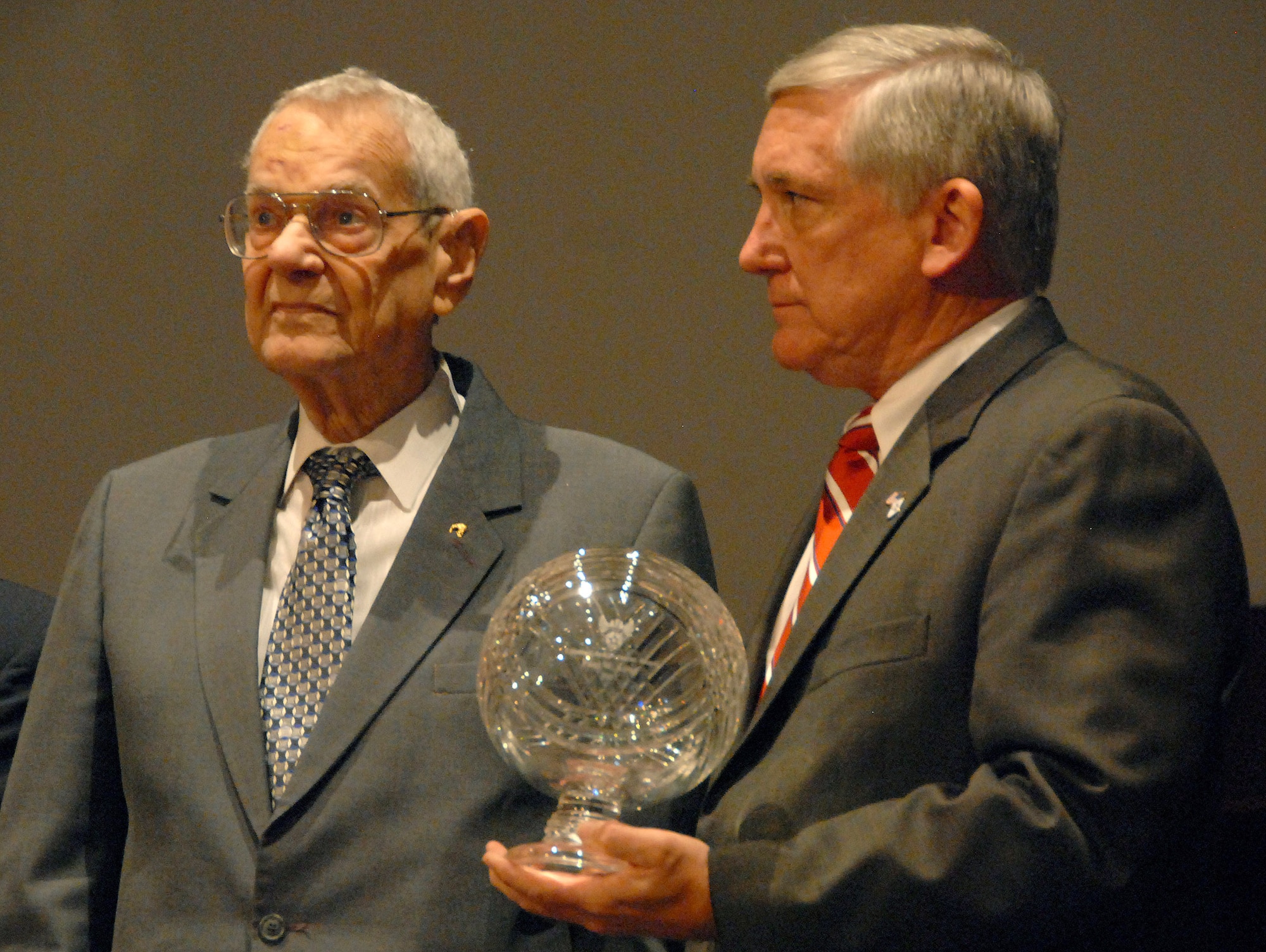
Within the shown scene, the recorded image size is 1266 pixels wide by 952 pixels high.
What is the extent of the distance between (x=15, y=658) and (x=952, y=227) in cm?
183

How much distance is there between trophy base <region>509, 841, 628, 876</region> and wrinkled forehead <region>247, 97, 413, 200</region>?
3.41ft

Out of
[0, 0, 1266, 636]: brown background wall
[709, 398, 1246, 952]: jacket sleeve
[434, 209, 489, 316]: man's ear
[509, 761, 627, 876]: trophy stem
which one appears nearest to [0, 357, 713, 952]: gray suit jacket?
[434, 209, 489, 316]: man's ear

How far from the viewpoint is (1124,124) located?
3.39 meters

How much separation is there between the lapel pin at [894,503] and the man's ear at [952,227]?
280 millimetres

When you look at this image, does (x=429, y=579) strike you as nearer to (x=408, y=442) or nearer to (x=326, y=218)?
(x=408, y=442)

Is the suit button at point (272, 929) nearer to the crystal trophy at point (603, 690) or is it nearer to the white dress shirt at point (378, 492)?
the white dress shirt at point (378, 492)

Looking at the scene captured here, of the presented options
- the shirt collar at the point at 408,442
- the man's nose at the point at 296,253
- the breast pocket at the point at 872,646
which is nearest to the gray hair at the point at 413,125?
the man's nose at the point at 296,253

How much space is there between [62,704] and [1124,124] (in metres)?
2.54

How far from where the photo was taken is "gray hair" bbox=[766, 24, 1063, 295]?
1.79 meters

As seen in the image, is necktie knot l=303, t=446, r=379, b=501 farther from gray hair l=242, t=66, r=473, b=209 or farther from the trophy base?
the trophy base

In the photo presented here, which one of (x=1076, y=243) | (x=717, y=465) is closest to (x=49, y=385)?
(x=717, y=465)

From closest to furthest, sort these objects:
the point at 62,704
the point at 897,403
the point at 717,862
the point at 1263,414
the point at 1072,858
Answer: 1. the point at 1072,858
2. the point at 717,862
3. the point at 897,403
4. the point at 62,704
5. the point at 1263,414

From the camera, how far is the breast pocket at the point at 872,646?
1.62 metres

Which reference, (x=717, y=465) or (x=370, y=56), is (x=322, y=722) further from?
(x=370, y=56)
